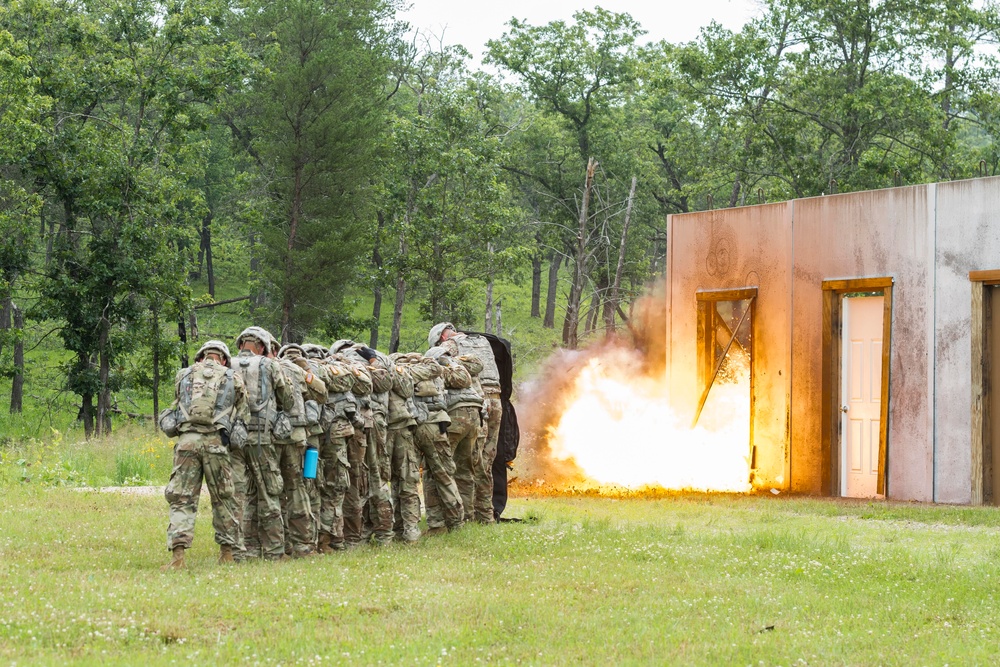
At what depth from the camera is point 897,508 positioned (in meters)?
14.0

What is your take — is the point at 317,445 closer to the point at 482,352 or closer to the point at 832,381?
the point at 482,352

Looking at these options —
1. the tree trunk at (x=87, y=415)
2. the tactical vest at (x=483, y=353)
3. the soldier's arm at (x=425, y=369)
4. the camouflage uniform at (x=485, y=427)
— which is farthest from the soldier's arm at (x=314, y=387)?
the tree trunk at (x=87, y=415)

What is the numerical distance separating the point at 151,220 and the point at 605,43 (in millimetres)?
18852

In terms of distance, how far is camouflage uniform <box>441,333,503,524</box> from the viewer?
12.9 metres

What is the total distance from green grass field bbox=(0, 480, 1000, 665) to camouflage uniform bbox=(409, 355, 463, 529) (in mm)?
413

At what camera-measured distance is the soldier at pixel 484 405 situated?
12914 mm

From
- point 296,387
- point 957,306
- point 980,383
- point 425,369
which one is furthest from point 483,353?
point 980,383

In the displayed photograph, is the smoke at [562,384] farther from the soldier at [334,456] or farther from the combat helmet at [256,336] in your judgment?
the combat helmet at [256,336]

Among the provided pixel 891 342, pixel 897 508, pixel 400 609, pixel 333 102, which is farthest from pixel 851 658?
pixel 333 102

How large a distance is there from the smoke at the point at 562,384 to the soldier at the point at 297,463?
287 inches

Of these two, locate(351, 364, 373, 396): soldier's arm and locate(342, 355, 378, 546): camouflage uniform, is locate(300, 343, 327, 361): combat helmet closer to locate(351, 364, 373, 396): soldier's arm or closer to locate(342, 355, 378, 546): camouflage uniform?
locate(342, 355, 378, 546): camouflage uniform

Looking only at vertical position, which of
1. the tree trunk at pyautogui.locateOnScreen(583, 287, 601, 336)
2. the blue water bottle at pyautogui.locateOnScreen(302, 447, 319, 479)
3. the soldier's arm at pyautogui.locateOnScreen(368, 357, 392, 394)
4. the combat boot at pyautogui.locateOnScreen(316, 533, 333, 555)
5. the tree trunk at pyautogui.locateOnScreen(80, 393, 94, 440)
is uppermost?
the tree trunk at pyautogui.locateOnScreen(583, 287, 601, 336)

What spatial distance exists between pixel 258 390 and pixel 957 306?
29.8 ft

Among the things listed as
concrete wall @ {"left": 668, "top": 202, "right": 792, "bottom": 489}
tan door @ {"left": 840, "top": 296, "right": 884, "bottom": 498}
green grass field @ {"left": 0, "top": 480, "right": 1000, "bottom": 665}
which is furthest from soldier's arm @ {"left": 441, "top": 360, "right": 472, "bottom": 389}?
tan door @ {"left": 840, "top": 296, "right": 884, "bottom": 498}
